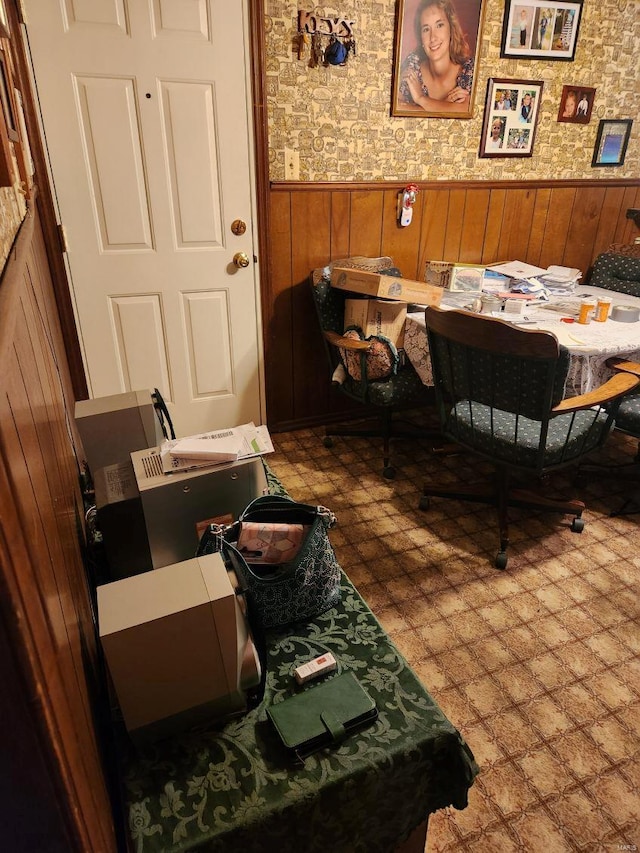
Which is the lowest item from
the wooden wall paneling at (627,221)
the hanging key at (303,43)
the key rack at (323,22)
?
the wooden wall paneling at (627,221)

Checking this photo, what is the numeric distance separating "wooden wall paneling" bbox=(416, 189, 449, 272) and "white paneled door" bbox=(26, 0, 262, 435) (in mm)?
1040

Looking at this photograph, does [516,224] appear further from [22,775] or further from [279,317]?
[22,775]

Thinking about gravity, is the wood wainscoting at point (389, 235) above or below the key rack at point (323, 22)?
below

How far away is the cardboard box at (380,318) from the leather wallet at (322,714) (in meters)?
1.97

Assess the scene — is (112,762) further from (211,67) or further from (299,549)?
(211,67)

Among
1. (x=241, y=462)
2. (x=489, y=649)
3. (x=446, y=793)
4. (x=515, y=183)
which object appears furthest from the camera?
(x=515, y=183)

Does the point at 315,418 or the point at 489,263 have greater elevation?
the point at 489,263

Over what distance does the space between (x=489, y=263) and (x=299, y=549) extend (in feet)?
9.48

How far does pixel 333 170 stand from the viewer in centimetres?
298

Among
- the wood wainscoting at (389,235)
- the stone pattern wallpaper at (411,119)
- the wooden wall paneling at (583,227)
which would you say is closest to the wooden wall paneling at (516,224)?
the wood wainscoting at (389,235)

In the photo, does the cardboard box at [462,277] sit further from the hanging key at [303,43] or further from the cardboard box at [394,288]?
the hanging key at [303,43]

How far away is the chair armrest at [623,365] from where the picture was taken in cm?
226

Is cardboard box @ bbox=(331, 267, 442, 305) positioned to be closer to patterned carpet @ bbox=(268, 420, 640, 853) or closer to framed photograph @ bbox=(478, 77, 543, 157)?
patterned carpet @ bbox=(268, 420, 640, 853)

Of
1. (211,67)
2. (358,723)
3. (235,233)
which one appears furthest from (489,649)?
(211,67)
